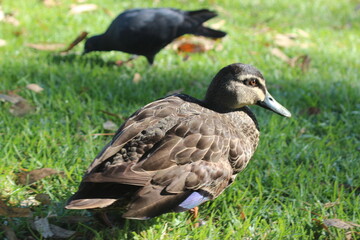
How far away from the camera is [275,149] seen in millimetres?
3135

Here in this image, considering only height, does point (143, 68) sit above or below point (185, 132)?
below

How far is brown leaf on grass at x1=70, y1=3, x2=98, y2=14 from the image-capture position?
18.3ft

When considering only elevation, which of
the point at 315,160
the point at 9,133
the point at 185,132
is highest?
the point at 185,132

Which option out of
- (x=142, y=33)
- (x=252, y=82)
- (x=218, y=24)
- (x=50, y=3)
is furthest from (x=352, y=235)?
(x=50, y=3)

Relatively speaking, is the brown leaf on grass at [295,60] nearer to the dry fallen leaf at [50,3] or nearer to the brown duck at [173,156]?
the brown duck at [173,156]

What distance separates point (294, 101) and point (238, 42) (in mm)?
1585

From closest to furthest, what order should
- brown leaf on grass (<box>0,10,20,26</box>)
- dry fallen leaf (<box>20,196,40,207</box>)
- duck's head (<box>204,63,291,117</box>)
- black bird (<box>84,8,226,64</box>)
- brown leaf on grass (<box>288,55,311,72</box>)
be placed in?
dry fallen leaf (<box>20,196,40,207</box>) < duck's head (<box>204,63,291,117</box>) < black bird (<box>84,8,226,64</box>) < brown leaf on grass (<box>288,55,311,72</box>) < brown leaf on grass (<box>0,10,20,26</box>)

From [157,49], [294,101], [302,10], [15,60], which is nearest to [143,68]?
[157,49]

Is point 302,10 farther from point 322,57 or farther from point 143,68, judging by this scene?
point 143,68

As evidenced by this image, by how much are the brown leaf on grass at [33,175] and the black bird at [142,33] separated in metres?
1.97

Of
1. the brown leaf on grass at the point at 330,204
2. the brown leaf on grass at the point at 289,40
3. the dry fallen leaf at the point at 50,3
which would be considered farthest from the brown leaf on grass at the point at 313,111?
the dry fallen leaf at the point at 50,3

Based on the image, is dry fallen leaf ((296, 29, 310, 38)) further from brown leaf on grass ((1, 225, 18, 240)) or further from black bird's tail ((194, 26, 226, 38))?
brown leaf on grass ((1, 225, 18, 240))

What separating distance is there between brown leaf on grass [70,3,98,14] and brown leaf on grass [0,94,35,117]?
8.10 ft

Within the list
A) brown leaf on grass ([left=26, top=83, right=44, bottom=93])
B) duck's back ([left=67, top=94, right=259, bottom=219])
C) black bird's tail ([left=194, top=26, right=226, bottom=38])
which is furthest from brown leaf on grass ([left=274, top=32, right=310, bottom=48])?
duck's back ([left=67, top=94, right=259, bottom=219])
